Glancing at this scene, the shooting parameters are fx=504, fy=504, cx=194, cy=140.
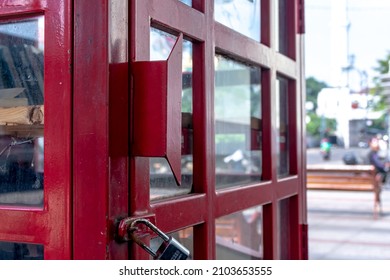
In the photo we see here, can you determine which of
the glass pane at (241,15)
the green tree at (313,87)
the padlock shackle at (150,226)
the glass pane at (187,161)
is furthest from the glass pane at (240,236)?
the green tree at (313,87)

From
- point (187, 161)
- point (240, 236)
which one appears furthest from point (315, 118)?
point (187, 161)

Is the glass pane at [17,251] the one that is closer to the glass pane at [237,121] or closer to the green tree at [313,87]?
the glass pane at [237,121]

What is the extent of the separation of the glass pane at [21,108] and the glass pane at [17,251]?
0.30 feet

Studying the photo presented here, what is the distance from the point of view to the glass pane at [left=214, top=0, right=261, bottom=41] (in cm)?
164

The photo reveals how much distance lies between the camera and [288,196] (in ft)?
6.52

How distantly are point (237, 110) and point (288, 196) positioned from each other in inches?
22.6

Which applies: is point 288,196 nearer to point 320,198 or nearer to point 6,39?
point 6,39

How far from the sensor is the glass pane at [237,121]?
6.27 feet

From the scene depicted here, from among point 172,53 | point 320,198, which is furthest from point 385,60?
point 172,53

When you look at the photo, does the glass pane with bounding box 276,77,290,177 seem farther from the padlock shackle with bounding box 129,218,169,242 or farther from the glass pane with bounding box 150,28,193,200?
the padlock shackle with bounding box 129,218,169,242

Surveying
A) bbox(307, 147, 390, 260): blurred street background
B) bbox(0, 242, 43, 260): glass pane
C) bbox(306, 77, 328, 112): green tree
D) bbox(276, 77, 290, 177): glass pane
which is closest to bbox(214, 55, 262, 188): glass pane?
bbox(276, 77, 290, 177): glass pane

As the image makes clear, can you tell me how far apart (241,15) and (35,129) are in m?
0.96

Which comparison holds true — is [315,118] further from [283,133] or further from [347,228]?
[283,133]

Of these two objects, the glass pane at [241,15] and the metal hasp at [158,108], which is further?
the glass pane at [241,15]
